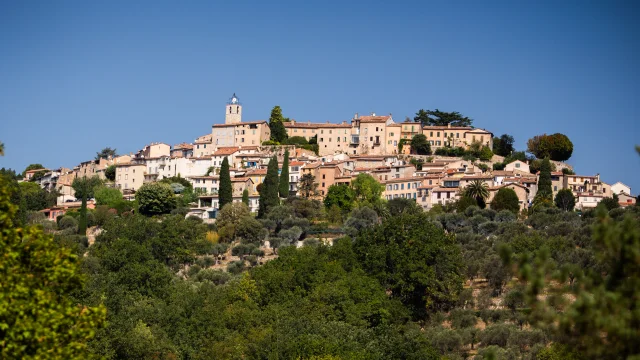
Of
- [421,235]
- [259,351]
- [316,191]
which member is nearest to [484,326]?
[421,235]

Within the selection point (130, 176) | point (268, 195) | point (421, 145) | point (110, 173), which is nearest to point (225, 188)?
point (268, 195)

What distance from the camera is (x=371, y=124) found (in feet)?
401

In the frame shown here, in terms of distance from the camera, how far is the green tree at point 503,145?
12225cm

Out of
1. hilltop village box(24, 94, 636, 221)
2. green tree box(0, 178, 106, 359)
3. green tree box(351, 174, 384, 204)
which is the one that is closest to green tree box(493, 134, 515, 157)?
hilltop village box(24, 94, 636, 221)

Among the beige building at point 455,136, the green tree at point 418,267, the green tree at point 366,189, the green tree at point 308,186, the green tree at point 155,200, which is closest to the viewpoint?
the green tree at point 418,267

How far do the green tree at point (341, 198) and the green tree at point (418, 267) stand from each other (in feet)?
98.6

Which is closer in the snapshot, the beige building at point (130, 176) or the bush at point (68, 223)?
the bush at point (68, 223)

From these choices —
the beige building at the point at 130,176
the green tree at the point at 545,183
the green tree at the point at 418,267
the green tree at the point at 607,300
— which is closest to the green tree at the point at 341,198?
the green tree at the point at 545,183

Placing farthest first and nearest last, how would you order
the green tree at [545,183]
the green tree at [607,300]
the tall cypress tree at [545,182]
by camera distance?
the tall cypress tree at [545,182] < the green tree at [545,183] < the green tree at [607,300]

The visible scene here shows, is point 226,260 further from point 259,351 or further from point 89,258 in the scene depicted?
point 259,351

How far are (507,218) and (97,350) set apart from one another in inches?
1889

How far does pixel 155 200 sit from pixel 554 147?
46144mm

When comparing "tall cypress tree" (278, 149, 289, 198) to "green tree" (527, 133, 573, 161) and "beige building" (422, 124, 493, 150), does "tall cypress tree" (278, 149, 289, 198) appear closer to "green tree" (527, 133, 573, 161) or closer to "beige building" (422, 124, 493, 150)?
"beige building" (422, 124, 493, 150)

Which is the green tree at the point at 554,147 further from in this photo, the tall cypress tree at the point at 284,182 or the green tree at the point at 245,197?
the green tree at the point at 245,197
